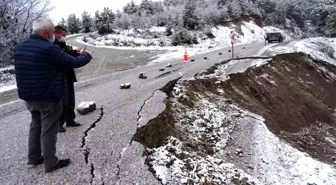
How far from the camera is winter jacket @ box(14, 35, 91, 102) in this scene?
4.00m

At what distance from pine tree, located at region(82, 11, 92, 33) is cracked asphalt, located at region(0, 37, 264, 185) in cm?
4185

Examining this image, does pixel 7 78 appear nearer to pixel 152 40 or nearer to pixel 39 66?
pixel 39 66

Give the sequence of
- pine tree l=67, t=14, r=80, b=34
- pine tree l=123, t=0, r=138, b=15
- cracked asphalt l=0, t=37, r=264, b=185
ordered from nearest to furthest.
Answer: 1. cracked asphalt l=0, t=37, r=264, b=185
2. pine tree l=123, t=0, r=138, b=15
3. pine tree l=67, t=14, r=80, b=34

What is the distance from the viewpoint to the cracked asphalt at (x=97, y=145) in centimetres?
439

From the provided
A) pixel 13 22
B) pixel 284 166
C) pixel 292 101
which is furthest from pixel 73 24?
pixel 284 166

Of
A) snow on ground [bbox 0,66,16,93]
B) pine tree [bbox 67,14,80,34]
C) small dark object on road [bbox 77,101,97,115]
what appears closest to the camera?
small dark object on road [bbox 77,101,97,115]

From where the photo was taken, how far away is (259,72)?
596 inches

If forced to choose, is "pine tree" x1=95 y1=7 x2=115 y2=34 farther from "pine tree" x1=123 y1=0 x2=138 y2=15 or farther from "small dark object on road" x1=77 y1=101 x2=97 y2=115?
"small dark object on road" x1=77 y1=101 x2=97 y2=115

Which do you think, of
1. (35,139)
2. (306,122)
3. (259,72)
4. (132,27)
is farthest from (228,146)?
(132,27)

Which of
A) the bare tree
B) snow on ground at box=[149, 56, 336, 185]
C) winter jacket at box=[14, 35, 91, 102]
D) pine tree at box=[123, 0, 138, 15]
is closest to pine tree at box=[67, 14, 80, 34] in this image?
pine tree at box=[123, 0, 138, 15]

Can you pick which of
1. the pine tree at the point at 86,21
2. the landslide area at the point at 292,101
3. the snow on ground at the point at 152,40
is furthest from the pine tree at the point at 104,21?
the landslide area at the point at 292,101

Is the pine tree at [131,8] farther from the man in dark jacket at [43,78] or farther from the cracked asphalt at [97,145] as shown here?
the man in dark jacket at [43,78]

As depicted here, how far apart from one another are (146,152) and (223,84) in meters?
7.24

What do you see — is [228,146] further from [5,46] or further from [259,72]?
[5,46]
